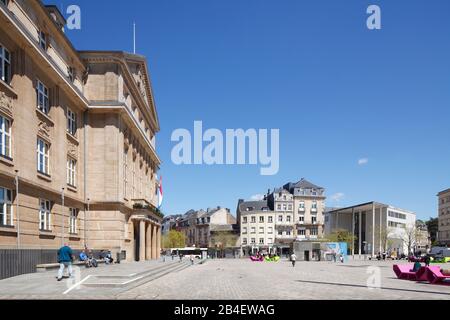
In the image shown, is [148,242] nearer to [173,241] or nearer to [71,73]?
[71,73]

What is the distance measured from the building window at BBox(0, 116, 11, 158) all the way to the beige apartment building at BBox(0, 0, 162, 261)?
0.18ft

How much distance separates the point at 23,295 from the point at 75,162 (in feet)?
82.2

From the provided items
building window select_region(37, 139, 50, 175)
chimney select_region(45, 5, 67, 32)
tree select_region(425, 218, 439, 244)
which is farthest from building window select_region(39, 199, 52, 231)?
tree select_region(425, 218, 439, 244)

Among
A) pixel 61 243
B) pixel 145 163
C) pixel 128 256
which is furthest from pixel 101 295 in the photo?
pixel 145 163

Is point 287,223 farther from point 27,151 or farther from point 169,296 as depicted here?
point 169,296

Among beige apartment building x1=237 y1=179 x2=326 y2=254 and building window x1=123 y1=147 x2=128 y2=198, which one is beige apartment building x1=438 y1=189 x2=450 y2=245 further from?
building window x1=123 y1=147 x2=128 y2=198

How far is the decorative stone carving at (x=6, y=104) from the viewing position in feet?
78.5

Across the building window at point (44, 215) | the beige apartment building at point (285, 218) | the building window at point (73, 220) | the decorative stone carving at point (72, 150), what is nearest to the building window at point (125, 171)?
the building window at point (73, 220)

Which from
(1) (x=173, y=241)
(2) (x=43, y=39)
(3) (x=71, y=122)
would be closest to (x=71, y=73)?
(3) (x=71, y=122)

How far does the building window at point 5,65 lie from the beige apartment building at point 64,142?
6cm

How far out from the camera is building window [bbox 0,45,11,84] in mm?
24328

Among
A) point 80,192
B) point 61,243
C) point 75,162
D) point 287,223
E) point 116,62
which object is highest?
point 116,62

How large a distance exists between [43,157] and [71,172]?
746 cm
